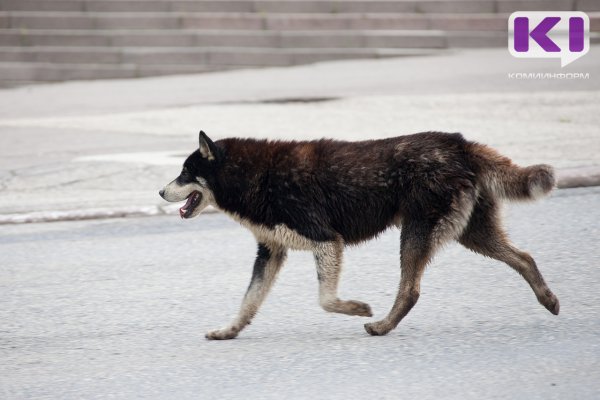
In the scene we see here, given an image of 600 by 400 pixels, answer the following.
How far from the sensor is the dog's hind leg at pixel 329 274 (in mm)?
5668

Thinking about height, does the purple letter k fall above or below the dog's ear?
below

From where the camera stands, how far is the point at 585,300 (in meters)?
6.21

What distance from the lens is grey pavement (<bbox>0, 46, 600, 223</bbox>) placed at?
10.6 metres

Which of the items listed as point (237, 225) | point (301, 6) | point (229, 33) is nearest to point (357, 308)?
point (237, 225)

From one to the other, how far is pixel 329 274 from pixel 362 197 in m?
0.45

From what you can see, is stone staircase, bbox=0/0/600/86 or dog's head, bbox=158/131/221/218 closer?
dog's head, bbox=158/131/221/218

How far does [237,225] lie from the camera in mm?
8836

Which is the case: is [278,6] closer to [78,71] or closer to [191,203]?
[78,71]

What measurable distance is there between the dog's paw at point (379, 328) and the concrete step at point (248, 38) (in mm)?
13214

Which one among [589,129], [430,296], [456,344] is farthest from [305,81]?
[456,344]

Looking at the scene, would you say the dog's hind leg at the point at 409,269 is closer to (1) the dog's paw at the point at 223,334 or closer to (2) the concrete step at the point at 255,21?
(1) the dog's paw at the point at 223,334

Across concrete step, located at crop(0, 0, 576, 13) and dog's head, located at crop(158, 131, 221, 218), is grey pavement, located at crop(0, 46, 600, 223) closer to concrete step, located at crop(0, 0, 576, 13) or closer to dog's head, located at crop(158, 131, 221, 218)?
concrete step, located at crop(0, 0, 576, 13)

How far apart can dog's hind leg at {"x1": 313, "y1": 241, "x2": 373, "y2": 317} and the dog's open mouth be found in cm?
79

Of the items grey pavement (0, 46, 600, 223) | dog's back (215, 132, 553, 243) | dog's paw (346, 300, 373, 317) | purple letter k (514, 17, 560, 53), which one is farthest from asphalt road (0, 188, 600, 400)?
purple letter k (514, 17, 560, 53)
